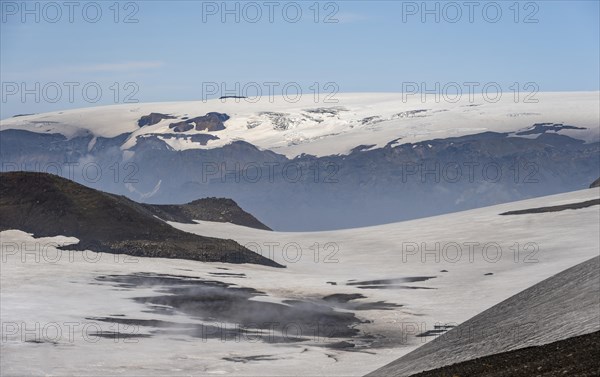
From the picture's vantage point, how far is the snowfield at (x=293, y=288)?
33.0m

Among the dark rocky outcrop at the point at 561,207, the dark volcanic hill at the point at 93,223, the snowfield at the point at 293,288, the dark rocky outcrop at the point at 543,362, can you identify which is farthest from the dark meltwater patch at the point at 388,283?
the dark rocky outcrop at the point at 543,362

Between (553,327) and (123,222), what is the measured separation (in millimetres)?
54737

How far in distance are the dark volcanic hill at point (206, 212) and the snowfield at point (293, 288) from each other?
3.42 m

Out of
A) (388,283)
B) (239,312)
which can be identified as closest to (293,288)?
(388,283)

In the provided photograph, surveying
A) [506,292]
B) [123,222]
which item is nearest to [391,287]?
[506,292]

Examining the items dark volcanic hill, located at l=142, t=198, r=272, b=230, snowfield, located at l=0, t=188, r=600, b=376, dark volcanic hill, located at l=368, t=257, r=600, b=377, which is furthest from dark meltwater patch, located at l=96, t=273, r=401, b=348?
dark volcanic hill, located at l=142, t=198, r=272, b=230

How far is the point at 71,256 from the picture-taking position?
61750mm

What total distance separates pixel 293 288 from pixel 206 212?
4930 centimetres

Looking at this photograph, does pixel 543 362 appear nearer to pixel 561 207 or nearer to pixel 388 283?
pixel 388 283

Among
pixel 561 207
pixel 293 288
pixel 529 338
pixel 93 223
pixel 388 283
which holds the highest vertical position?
pixel 561 207

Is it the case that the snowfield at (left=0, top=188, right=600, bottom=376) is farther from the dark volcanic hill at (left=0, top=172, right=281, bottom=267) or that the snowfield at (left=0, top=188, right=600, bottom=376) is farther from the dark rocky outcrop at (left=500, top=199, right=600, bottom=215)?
the dark volcanic hill at (left=0, top=172, right=281, bottom=267)

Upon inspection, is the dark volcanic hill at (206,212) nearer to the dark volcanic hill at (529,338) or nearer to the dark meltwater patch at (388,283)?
the dark meltwater patch at (388,283)

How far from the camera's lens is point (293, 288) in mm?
55281

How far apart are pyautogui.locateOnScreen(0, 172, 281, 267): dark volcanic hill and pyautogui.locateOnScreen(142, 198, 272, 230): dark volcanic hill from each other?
1648 cm
